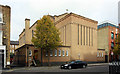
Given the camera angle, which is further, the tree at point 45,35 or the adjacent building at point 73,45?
the adjacent building at point 73,45

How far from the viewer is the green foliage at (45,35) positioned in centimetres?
2522

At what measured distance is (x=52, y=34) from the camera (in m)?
25.5

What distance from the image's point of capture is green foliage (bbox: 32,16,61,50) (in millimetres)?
25217

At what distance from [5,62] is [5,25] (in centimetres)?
645

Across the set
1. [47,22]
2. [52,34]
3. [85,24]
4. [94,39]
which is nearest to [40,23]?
[47,22]

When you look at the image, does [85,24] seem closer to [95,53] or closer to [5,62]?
[95,53]

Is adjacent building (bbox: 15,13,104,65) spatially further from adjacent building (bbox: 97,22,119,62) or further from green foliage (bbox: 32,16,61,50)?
adjacent building (bbox: 97,22,119,62)

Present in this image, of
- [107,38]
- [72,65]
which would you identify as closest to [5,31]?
[72,65]

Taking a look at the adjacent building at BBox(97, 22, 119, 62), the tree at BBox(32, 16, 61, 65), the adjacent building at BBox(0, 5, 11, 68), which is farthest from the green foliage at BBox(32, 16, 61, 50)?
the adjacent building at BBox(97, 22, 119, 62)

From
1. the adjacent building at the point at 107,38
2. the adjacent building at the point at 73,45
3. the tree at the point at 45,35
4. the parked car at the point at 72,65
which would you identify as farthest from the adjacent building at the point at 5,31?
the adjacent building at the point at 107,38

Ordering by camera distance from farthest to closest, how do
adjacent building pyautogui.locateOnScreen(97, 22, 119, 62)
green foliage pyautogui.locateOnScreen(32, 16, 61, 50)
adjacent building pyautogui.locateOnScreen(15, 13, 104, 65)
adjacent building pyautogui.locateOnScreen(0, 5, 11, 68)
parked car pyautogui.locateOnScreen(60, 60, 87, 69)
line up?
adjacent building pyautogui.locateOnScreen(97, 22, 119, 62)
adjacent building pyautogui.locateOnScreen(15, 13, 104, 65)
green foliage pyautogui.locateOnScreen(32, 16, 61, 50)
adjacent building pyautogui.locateOnScreen(0, 5, 11, 68)
parked car pyautogui.locateOnScreen(60, 60, 87, 69)

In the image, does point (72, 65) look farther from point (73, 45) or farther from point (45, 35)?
point (73, 45)

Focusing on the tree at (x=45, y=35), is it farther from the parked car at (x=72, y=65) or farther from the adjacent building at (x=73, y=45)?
the parked car at (x=72, y=65)

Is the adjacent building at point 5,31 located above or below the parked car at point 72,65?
above
